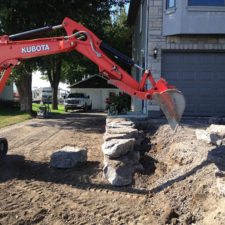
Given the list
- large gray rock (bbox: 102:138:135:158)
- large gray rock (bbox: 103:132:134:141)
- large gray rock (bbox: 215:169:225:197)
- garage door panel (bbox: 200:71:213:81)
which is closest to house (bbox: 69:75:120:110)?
garage door panel (bbox: 200:71:213:81)

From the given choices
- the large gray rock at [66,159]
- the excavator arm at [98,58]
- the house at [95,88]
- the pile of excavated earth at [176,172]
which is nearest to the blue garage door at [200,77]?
the pile of excavated earth at [176,172]

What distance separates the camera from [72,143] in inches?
343

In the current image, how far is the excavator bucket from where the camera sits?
4.40 meters

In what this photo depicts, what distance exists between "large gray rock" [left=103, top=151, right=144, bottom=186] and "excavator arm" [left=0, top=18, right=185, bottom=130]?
4.06 ft

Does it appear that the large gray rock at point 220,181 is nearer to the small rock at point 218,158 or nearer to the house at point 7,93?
the small rock at point 218,158

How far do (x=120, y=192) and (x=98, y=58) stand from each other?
260 cm

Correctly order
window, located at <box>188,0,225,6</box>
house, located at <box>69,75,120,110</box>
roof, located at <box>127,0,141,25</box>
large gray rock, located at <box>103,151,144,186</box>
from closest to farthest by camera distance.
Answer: large gray rock, located at <box>103,151,144,186</box>
window, located at <box>188,0,225,6</box>
roof, located at <box>127,0,141,25</box>
house, located at <box>69,75,120,110</box>

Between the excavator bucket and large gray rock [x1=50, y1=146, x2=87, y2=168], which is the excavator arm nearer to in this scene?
the excavator bucket

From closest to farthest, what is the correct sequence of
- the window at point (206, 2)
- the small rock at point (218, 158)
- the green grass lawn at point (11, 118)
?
the small rock at point (218, 158), the window at point (206, 2), the green grass lawn at point (11, 118)

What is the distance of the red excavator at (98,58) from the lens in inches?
175

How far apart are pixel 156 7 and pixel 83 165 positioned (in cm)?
704

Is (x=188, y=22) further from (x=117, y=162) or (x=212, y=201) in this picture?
(x=212, y=201)

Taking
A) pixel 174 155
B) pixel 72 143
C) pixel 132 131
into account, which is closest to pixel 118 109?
pixel 72 143

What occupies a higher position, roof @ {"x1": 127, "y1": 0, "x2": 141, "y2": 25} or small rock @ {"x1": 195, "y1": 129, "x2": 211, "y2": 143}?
roof @ {"x1": 127, "y1": 0, "x2": 141, "y2": 25}
